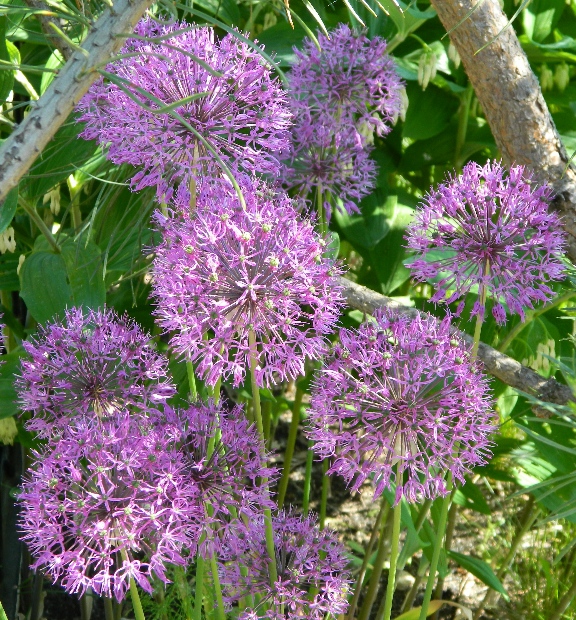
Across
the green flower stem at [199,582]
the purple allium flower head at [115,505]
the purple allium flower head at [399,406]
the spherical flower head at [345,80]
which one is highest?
the spherical flower head at [345,80]

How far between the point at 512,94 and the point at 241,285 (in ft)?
1.81

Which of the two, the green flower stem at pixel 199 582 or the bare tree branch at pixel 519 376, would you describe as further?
the bare tree branch at pixel 519 376

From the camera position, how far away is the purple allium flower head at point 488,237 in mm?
776

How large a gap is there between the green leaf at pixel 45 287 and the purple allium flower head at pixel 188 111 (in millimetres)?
304

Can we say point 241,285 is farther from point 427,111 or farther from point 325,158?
point 427,111

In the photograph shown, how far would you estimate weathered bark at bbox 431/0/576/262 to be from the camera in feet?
3.26

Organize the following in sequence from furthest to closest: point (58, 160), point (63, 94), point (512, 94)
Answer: point (58, 160) → point (512, 94) → point (63, 94)

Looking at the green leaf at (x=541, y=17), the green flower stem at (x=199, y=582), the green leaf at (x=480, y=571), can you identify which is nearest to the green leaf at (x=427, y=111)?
the green leaf at (x=541, y=17)

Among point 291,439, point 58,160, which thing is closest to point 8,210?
point 58,160

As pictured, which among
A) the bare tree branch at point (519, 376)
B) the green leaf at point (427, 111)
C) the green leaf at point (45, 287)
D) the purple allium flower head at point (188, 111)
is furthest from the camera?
the green leaf at point (427, 111)

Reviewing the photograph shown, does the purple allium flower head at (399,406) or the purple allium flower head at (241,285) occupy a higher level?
the purple allium flower head at (241,285)

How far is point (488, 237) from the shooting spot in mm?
772

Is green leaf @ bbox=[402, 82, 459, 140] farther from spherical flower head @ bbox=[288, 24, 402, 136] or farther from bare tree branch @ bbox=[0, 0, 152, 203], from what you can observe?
bare tree branch @ bbox=[0, 0, 152, 203]

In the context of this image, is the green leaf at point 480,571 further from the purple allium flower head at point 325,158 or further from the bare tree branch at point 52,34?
the bare tree branch at point 52,34
